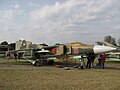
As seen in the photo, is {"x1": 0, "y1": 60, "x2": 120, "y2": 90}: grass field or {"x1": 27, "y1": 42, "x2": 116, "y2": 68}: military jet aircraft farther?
{"x1": 27, "y1": 42, "x2": 116, "y2": 68}: military jet aircraft

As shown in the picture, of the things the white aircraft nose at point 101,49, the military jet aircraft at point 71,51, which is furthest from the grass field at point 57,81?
the military jet aircraft at point 71,51

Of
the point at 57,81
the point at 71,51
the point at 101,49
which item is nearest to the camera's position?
the point at 57,81

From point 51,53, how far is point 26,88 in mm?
15490

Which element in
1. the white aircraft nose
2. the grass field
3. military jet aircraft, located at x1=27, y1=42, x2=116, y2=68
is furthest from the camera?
military jet aircraft, located at x1=27, y1=42, x2=116, y2=68

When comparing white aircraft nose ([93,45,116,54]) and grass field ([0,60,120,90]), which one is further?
white aircraft nose ([93,45,116,54])

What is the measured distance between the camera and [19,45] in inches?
1183

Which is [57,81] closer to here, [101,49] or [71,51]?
[101,49]

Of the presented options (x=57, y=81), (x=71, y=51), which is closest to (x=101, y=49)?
(x=71, y=51)

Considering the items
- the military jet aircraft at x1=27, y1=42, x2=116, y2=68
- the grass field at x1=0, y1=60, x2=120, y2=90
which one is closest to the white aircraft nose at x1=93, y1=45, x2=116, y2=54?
the military jet aircraft at x1=27, y1=42, x2=116, y2=68

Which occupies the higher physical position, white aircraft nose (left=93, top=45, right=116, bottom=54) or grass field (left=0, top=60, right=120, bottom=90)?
white aircraft nose (left=93, top=45, right=116, bottom=54)

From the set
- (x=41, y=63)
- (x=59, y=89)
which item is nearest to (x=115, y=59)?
(x=41, y=63)

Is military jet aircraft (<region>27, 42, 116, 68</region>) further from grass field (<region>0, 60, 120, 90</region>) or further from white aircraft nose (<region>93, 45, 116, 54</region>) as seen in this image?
grass field (<region>0, 60, 120, 90</region>)

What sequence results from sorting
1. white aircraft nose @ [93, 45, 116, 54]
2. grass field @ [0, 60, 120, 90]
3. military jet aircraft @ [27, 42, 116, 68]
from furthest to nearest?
military jet aircraft @ [27, 42, 116, 68] < white aircraft nose @ [93, 45, 116, 54] < grass field @ [0, 60, 120, 90]

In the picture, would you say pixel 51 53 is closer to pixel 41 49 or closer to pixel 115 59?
pixel 41 49
